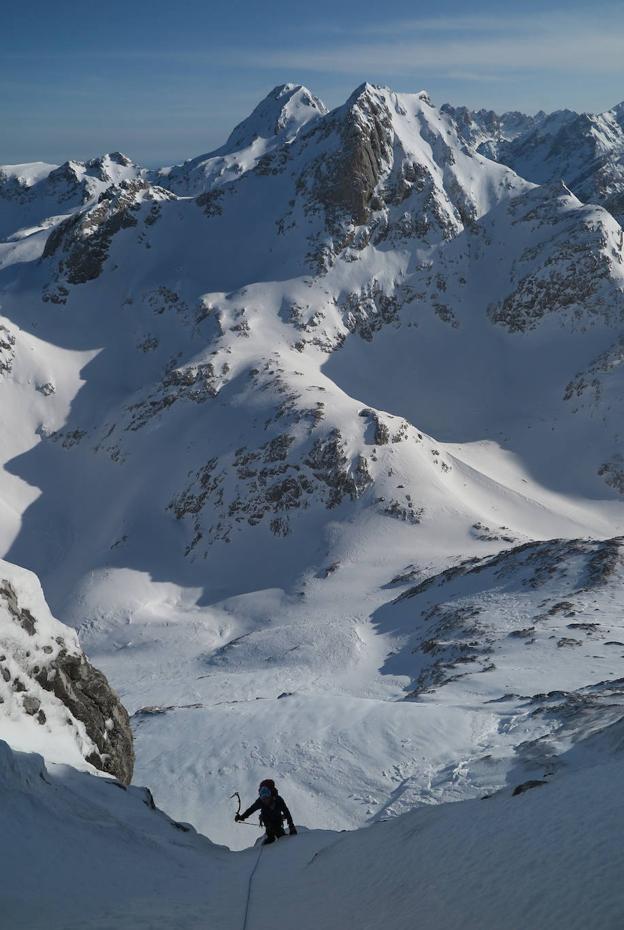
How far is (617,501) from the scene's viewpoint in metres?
77.6

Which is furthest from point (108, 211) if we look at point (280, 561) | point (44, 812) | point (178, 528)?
point (44, 812)

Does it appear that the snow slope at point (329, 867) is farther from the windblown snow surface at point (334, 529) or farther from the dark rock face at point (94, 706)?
the dark rock face at point (94, 706)

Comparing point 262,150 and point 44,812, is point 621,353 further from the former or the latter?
point 262,150

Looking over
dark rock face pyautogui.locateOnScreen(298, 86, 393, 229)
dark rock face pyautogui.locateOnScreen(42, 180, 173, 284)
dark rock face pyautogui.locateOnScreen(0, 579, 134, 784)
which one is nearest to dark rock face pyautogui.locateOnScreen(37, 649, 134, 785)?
dark rock face pyautogui.locateOnScreen(0, 579, 134, 784)

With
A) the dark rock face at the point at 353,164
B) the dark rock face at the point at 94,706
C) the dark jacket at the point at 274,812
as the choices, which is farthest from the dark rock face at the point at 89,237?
the dark jacket at the point at 274,812

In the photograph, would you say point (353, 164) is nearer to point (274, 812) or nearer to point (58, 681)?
point (58, 681)

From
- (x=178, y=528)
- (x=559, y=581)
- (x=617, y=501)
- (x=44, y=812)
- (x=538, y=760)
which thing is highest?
(x=44, y=812)

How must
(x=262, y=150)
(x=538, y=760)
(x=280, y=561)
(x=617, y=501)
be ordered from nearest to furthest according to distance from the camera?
(x=538, y=760) < (x=280, y=561) < (x=617, y=501) < (x=262, y=150)

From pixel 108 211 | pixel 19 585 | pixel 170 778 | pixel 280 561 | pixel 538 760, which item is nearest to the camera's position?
pixel 19 585

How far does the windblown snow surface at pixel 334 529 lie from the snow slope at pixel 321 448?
0.95 ft

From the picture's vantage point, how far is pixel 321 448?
71125mm

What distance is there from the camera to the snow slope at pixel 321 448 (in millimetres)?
23406

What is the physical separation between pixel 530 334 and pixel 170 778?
9192cm

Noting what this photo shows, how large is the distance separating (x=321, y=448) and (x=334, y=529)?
9220 mm
